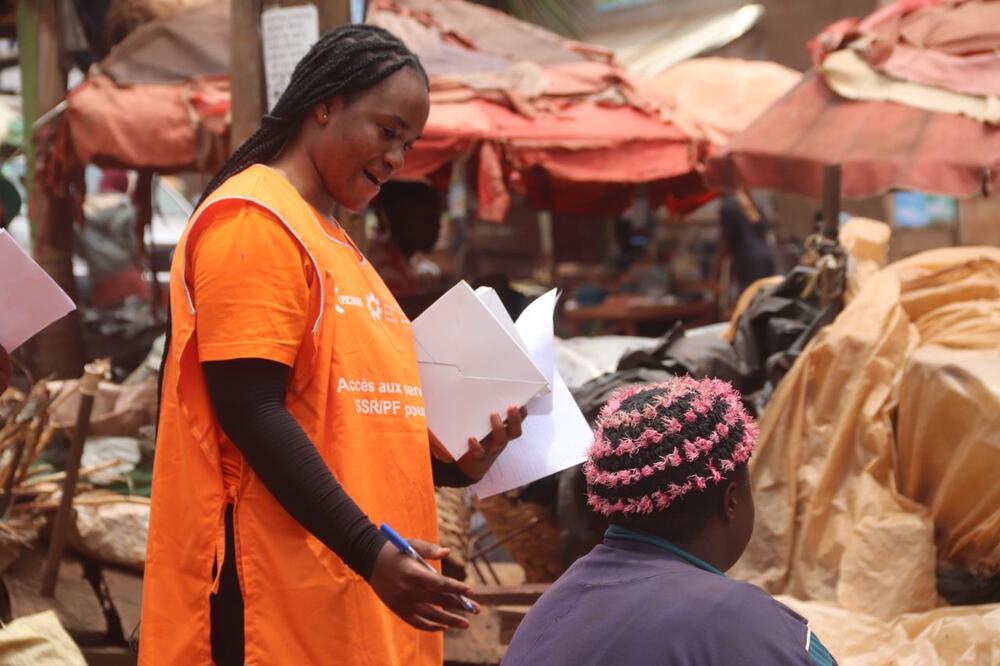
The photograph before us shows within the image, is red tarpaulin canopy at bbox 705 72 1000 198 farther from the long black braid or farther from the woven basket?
the long black braid

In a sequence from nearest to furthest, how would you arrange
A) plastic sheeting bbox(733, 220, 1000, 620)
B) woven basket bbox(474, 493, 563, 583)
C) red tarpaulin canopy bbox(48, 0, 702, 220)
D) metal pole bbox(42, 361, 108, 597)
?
1. plastic sheeting bbox(733, 220, 1000, 620)
2. metal pole bbox(42, 361, 108, 597)
3. woven basket bbox(474, 493, 563, 583)
4. red tarpaulin canopy bbox(48, 0, 702, 220)

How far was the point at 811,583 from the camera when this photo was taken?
158 inches

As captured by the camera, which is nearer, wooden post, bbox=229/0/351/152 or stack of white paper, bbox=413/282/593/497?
stack of white paper, bbox=413/282/593/497

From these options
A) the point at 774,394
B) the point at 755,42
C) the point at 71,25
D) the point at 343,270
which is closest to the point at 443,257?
the point at 755,42

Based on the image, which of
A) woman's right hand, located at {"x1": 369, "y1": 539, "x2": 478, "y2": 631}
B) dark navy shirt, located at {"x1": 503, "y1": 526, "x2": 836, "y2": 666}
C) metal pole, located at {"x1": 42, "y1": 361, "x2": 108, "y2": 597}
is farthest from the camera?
metal pole, located at {"x1": 42, "y1": 361, "x2": 108, "y2": 597}

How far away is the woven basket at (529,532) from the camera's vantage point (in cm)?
452

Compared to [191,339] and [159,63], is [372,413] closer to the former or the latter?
[191,339]

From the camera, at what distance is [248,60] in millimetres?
3943

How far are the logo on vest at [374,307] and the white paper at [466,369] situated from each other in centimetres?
15

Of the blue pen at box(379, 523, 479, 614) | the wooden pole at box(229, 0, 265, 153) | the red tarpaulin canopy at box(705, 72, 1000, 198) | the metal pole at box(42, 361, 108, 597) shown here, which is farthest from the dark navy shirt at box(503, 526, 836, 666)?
the red tarpaulin canopy at box(705, 72, 1000, 198)

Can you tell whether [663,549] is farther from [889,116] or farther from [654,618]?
[889,116]

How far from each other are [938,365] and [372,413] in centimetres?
222

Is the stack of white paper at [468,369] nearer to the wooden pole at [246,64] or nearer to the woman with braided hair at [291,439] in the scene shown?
the woman with braided hair at [291,439]

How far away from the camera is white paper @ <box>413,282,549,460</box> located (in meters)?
2.39
